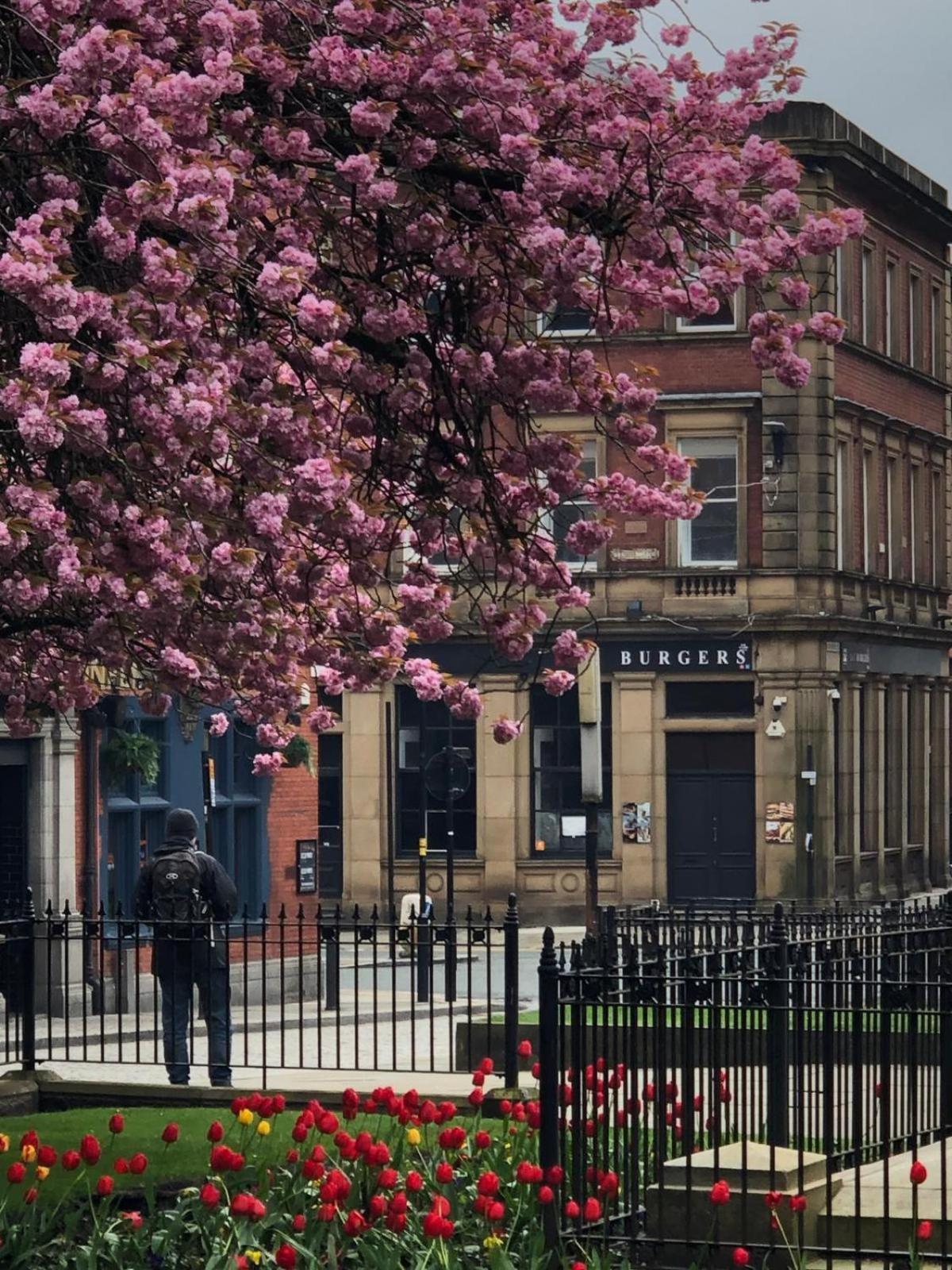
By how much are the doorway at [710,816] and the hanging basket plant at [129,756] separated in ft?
70.3

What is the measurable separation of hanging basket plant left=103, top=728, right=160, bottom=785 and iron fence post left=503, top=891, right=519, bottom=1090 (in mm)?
10892

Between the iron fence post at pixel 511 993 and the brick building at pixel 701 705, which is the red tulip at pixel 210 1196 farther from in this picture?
the brick building at pixel 701 705

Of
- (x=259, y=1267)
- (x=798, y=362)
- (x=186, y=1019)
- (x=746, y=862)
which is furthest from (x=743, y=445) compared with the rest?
(x=259, y=1267)

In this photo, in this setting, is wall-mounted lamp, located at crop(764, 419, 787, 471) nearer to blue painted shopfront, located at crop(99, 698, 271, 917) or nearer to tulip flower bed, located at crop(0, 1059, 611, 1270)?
blue painted shopfront, located at crop(99, 698, 271, 917)

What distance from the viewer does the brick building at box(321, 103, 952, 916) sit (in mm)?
48531

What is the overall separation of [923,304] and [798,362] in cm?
4485

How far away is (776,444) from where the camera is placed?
161 ft

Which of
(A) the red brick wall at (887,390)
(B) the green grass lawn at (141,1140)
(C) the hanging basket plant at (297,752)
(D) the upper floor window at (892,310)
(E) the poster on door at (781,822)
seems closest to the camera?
(B) the green grass lawn at (141,1140)

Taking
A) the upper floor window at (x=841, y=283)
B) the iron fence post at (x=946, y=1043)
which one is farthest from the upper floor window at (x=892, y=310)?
the iron fence post at (x=946, y=1043)

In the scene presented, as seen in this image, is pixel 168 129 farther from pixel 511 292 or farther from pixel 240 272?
pixel 511 292

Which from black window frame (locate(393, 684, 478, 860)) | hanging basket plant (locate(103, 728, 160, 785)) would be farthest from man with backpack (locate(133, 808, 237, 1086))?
black window frame (locate(393, 684, 478, 860))

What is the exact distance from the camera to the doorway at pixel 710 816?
48562 millimetres

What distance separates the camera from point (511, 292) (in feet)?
43.9

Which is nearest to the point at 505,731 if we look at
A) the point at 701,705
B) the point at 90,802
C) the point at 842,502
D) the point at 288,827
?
the point at 90,802
